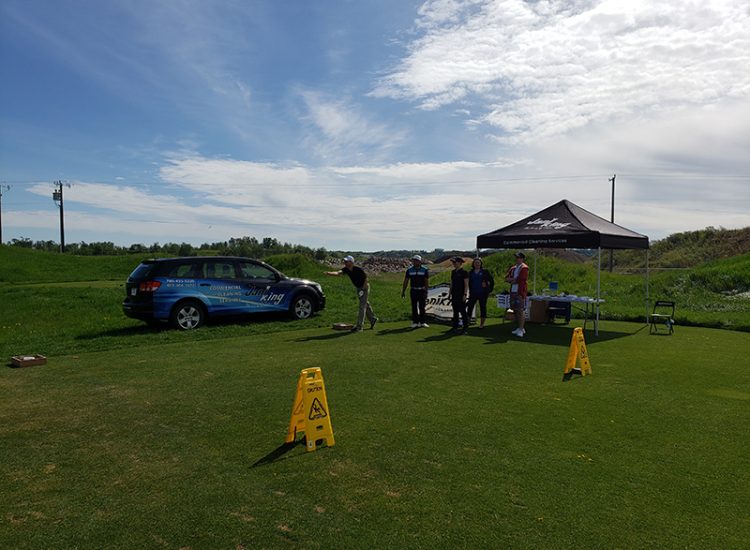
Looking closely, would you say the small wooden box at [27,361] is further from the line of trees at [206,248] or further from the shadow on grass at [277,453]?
the line of trees at [206,248]

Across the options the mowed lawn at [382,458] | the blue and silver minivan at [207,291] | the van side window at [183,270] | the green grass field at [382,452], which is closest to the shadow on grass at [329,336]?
the green grass field at [382,452]

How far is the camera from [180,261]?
1196cm

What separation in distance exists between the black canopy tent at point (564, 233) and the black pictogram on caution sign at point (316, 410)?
8.41 meters

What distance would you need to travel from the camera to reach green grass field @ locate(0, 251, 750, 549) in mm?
3334

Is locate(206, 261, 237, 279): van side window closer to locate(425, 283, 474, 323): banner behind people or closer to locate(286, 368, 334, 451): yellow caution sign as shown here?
locate(425, 283, 474, 323): banner behind people

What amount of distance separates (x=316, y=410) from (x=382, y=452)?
26.1 inches

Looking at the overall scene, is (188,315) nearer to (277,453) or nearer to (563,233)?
(277,453)

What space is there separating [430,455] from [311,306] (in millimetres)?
9525

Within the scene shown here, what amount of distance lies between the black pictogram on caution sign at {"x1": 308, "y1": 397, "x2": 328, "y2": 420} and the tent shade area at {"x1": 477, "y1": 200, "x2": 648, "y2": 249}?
866 centimetres

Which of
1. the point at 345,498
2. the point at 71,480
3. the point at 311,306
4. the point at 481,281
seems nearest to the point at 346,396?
the point at 345,498

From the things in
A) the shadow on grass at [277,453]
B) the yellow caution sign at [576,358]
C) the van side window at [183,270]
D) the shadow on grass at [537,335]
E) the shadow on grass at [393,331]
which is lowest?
the shadow on grass at [277,453]

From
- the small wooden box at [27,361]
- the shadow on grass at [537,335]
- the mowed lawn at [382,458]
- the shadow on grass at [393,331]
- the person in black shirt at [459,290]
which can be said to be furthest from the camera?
the person in black shirt at [459,290]

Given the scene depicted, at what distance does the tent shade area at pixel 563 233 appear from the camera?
466 inches

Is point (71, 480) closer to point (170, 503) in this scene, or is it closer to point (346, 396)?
point (170, 503)
